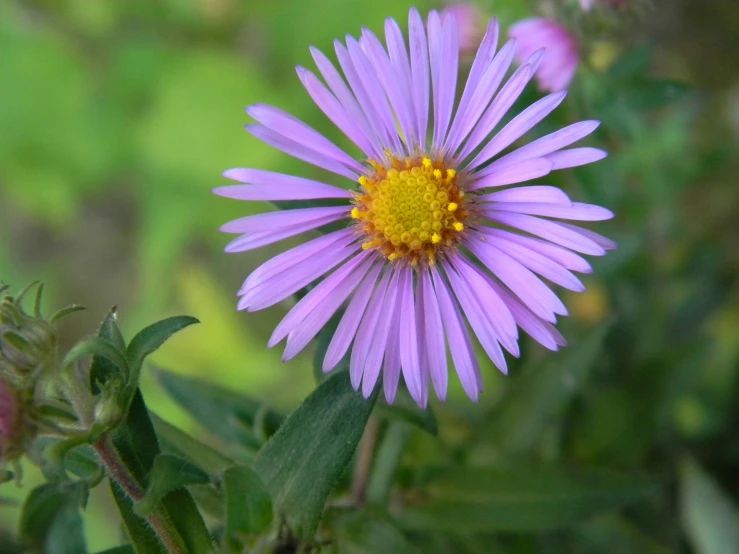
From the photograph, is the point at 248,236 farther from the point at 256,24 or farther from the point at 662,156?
the point at 256,24

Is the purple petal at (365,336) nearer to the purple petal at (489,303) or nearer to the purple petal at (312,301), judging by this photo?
the purple petal at (312,301)

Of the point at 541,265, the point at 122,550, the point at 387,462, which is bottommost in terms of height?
the point at 387,462

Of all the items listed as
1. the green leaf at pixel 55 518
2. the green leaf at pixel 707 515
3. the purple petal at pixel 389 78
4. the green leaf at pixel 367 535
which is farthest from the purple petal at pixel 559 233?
the green leaf at pixel 707 515

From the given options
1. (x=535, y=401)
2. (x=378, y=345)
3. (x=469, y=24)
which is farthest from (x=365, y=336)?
(x=469, y=24)

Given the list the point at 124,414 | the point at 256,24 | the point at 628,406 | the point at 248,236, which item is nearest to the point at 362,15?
the point at 256,24

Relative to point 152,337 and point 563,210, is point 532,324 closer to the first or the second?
point 563,210
